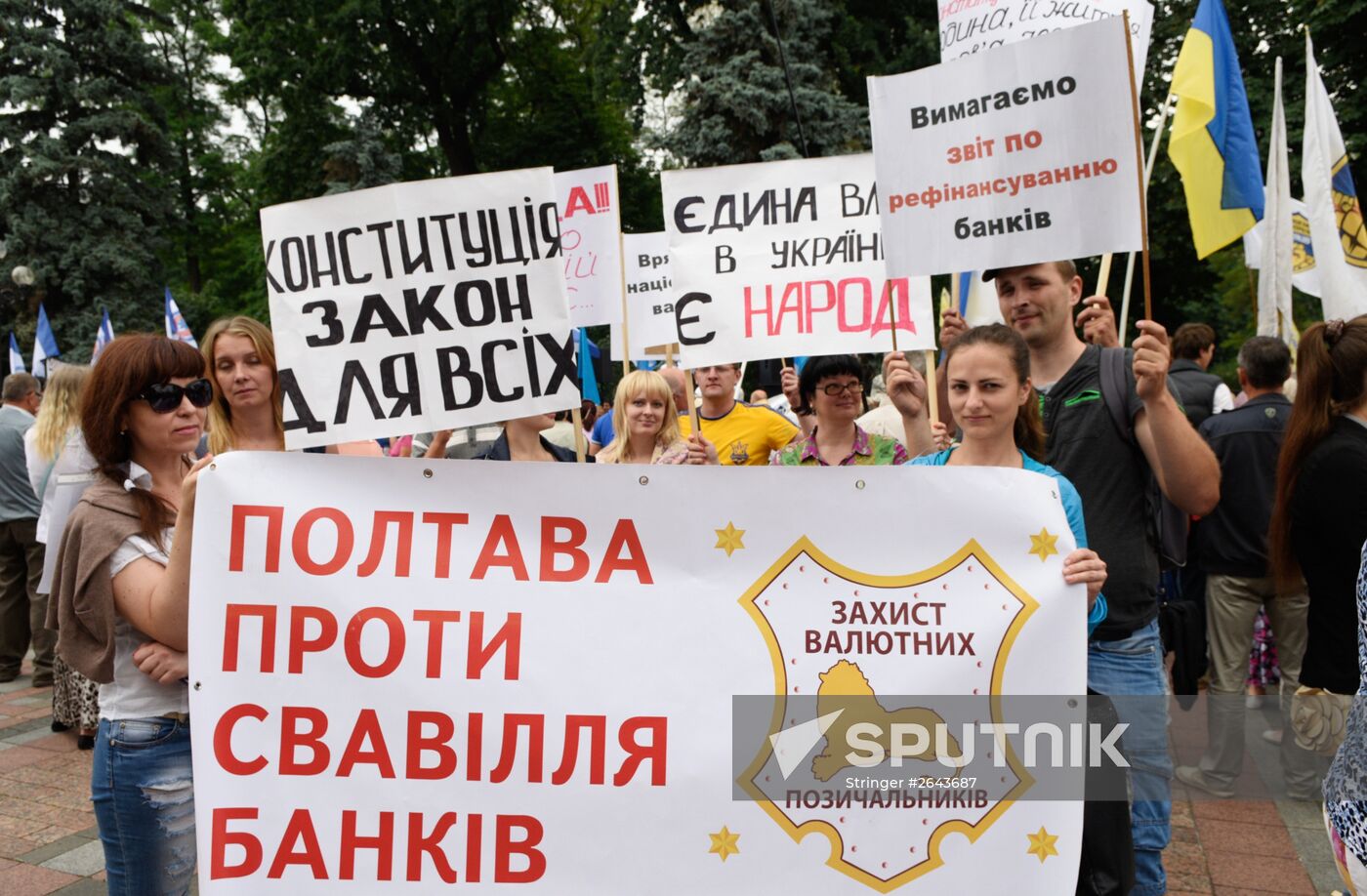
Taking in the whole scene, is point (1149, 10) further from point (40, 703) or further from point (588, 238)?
point (40, 703)

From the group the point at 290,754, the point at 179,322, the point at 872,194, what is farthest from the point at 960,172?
the point at 179,322

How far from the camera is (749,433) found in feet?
17.5

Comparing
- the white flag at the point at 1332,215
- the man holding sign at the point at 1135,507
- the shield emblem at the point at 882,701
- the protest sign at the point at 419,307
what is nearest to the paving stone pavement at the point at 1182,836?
the man holding sign at the point at 1135,507

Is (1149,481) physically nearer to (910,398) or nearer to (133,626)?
(910,398)

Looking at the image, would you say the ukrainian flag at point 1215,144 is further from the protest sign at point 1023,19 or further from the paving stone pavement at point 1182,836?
the paving stone pavement at point 1182,836

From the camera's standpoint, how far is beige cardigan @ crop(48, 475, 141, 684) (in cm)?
244

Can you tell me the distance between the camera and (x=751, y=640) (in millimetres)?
2508

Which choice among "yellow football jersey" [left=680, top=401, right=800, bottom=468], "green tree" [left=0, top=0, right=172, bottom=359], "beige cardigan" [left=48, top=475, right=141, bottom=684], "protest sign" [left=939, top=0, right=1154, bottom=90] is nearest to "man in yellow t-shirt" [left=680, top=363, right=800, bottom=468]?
"yellow football jersey" [left=680, top=401, right=800, bottom=468]

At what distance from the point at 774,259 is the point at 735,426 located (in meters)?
1.28

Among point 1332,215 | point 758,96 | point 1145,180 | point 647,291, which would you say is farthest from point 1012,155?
point 758,96

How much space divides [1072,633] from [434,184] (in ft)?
6.36

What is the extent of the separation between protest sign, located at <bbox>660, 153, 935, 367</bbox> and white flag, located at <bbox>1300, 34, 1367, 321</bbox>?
372cm

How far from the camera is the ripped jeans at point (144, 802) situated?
8.09 feet

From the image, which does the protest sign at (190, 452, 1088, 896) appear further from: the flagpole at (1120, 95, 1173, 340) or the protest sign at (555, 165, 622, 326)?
the protest sign at (555, 165, 622, 326)
